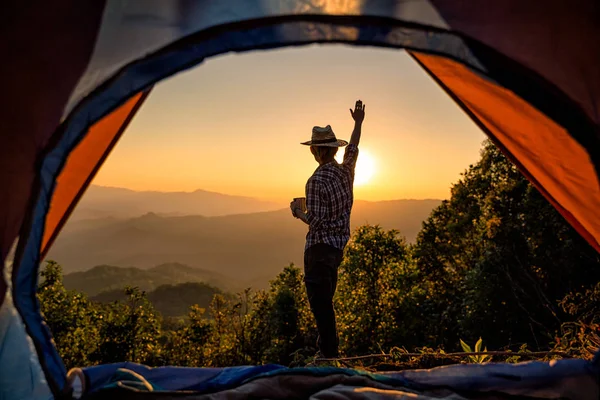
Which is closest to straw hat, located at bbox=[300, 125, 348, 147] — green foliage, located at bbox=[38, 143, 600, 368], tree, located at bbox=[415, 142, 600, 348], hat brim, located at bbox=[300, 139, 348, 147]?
hat brim, located at bbox=[300, 139, 348, 147]

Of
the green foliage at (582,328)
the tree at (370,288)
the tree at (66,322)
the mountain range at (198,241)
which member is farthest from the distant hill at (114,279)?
the green foliage at (582,328)

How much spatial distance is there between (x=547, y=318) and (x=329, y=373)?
813cm

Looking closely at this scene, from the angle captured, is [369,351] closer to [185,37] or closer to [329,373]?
[329,373]

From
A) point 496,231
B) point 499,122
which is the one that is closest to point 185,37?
point 499,122

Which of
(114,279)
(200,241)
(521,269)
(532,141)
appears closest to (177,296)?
(114,279)

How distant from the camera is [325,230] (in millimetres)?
3615

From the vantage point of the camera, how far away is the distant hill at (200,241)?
136 m

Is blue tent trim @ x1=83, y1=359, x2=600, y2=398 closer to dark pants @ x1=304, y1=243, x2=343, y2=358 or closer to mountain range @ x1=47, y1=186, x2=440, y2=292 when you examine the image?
dark pants @ x1=304, y1=243, x2=343, y2=358

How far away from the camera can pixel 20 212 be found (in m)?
1.84

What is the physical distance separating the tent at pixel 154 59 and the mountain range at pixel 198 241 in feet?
388

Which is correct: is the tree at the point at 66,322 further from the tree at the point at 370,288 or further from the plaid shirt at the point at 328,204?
the plaid shirt at the point at 328,204

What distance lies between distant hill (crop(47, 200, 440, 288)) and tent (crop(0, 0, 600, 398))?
119986 mm

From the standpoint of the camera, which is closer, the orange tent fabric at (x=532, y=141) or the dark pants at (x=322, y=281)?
the orange tent fabric at (x=532, y=141)

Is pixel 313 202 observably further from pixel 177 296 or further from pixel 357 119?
pixel 177 296
